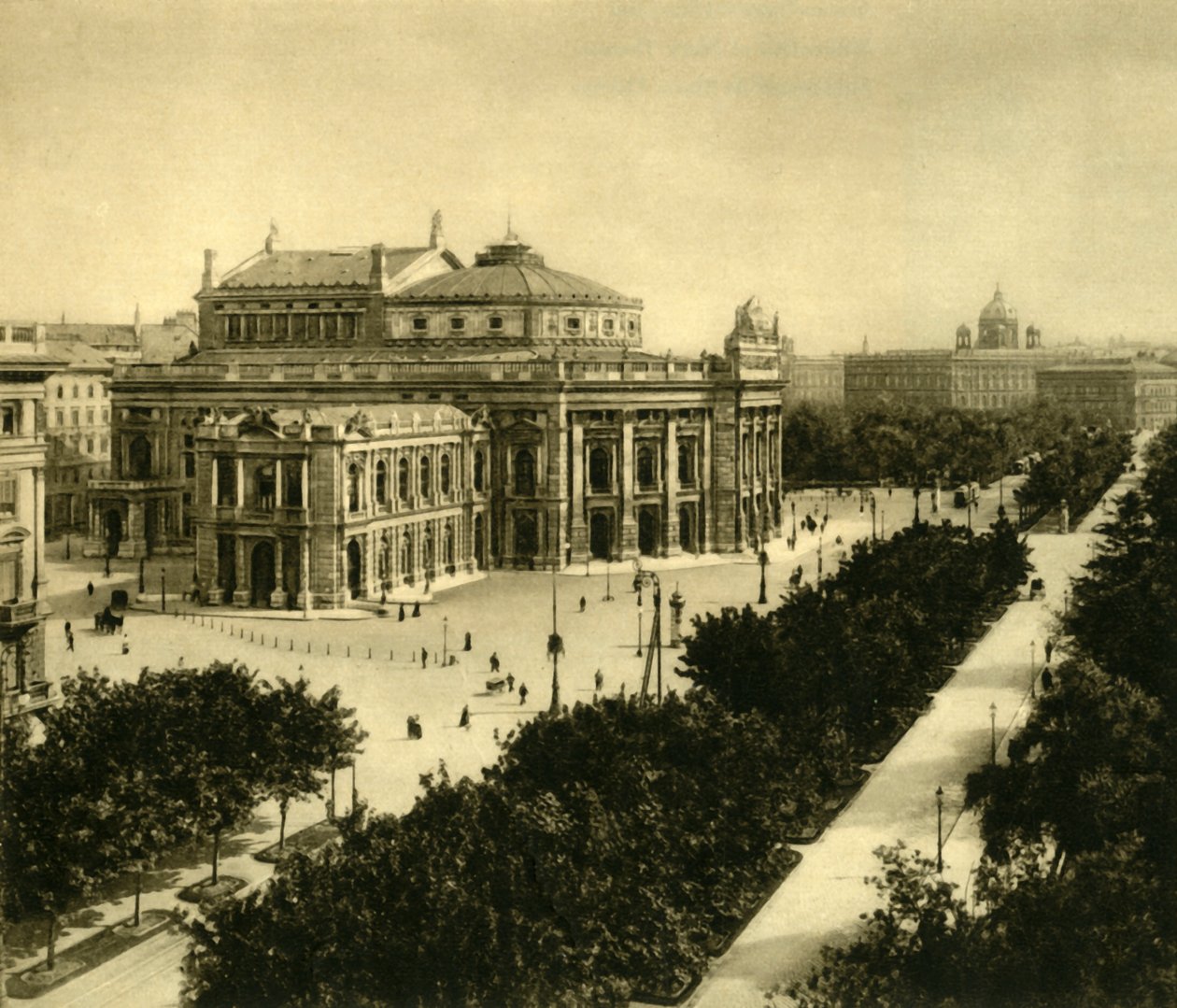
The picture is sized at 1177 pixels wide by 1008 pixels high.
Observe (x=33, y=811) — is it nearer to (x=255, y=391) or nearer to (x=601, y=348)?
(x=255, y=391)

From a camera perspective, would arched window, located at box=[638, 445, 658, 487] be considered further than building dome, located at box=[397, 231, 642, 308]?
No

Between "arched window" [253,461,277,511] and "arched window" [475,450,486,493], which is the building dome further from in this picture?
"arched window" [253,461,277,511]

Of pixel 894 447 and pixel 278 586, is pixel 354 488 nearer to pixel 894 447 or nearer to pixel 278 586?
pixel 278 586

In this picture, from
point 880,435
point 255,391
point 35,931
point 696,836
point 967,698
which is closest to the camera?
point 696,836

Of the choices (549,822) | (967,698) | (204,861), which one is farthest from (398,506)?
(549,822)

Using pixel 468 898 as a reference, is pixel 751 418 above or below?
above

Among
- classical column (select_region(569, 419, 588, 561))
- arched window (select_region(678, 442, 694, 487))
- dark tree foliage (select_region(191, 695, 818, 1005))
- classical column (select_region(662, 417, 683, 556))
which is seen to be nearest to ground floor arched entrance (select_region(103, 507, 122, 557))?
classical column (select_region(569, 419, 588, 561))
